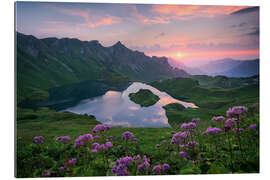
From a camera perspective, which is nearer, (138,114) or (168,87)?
(168,87)

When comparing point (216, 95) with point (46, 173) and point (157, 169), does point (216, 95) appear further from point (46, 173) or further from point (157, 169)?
point (46, 173)

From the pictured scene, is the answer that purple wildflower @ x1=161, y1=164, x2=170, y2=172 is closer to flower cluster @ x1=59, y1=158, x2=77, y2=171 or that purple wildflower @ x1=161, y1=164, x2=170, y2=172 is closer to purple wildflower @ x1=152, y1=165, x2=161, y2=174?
purple wildflower @ x1=152, y1=165, x2=161, y2=174

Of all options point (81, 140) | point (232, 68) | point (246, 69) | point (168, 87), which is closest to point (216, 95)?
point (232, 68)

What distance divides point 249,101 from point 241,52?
107 inches

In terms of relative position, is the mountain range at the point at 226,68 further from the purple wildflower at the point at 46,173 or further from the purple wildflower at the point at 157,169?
the purple wildflower at the point at 46,173

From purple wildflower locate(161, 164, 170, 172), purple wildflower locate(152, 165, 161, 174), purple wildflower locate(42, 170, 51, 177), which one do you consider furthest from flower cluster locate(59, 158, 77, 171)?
purple wildflower locate(161, 164, 170, 172)

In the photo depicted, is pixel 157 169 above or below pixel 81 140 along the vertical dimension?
below

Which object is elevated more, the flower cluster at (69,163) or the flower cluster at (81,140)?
the flower cluster at (81,140)

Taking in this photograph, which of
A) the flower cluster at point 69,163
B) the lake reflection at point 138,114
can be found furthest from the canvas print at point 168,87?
the lake reflection at point 138,114

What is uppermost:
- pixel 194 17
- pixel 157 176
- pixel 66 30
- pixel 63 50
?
pixel 63 50

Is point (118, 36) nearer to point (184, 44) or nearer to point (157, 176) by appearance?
point (184, 44)

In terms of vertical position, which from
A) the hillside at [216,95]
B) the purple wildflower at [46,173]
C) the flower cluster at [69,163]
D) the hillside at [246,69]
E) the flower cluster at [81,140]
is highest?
the hillside at [246,69]
